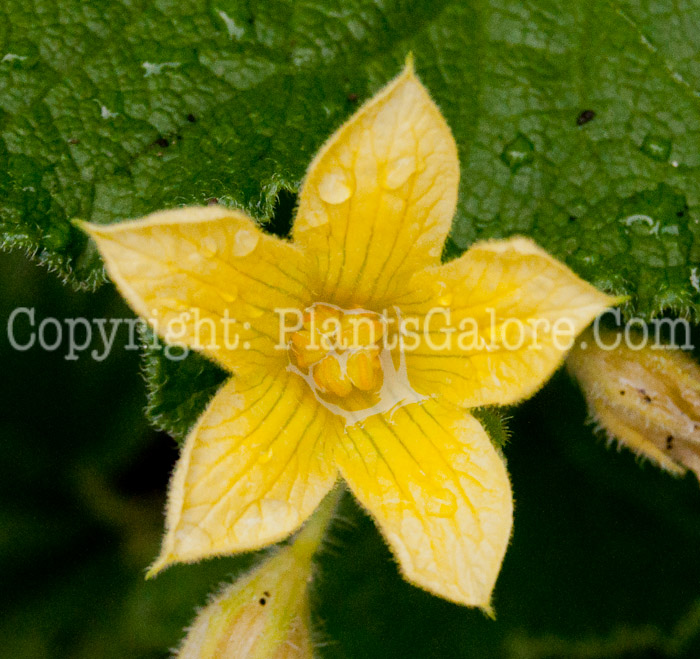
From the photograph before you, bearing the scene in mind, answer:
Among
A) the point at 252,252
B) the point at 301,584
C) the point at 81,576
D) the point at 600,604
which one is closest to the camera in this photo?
the point at 252,252

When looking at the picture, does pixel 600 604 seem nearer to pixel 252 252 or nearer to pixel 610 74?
pixel 610 74

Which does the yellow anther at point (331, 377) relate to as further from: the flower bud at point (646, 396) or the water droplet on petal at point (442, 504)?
the flower bud at point (646, 396)

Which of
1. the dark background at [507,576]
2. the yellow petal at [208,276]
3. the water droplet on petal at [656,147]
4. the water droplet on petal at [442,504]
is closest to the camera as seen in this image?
the yellow petal at [208,276]

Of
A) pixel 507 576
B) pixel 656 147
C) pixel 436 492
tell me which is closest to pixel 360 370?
pixel 436 492

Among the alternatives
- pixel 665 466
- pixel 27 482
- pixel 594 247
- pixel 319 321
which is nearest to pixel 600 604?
pixel 665 466

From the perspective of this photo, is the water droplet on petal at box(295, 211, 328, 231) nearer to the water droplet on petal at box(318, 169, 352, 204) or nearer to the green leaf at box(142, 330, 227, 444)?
the water droplet on petal at box(318, 169, 352, 204)

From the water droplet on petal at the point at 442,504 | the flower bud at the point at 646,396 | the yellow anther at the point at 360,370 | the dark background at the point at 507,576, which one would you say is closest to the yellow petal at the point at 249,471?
the yellow anther at the point at 360,370
